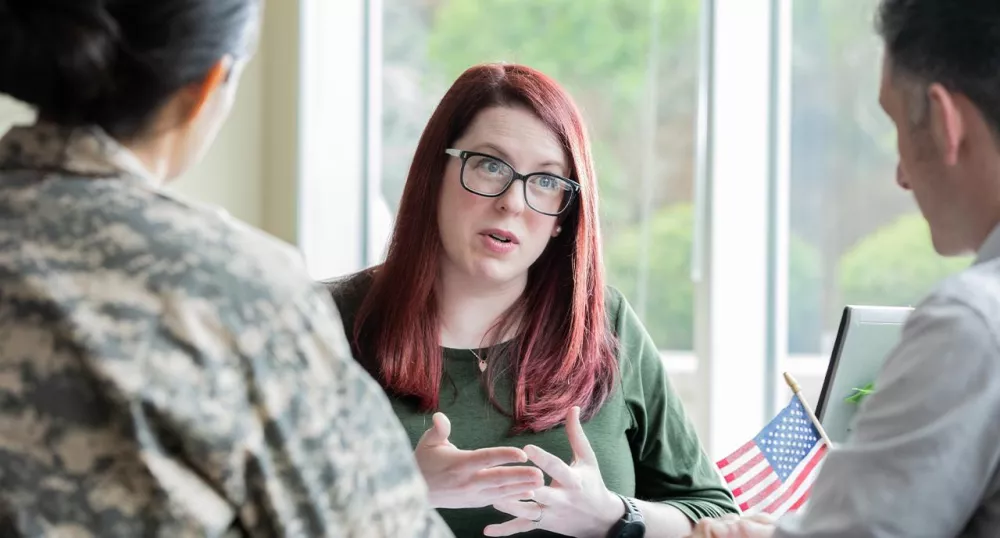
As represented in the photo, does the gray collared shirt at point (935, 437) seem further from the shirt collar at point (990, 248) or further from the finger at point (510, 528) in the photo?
the finger at point (510, 528)

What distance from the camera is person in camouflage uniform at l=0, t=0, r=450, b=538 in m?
0.91

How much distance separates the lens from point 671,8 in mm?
3451

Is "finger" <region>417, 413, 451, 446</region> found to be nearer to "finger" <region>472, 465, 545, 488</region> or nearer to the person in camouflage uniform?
"finger" <region>472, 465, 545, 488</region>

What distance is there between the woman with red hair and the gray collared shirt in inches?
35.8

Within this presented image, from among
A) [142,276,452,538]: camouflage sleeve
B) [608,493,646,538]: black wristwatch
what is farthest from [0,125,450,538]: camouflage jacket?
[608,493,646,538]: black wristwatch

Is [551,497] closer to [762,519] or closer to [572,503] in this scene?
[572,503]

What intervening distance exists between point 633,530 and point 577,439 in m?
0.20

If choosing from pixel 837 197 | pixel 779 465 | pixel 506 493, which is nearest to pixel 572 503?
pixel 506 493

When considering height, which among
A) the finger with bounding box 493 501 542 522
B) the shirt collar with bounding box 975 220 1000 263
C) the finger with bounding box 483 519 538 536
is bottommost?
the finger with bounding box 483 519 538 536

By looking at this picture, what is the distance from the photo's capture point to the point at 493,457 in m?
1.63

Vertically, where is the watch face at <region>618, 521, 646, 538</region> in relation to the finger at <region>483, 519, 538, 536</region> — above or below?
below

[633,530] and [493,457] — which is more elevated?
[493,457]

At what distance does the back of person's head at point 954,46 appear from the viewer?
1.08m

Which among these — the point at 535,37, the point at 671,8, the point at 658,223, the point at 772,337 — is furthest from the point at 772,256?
the point at 535,37
